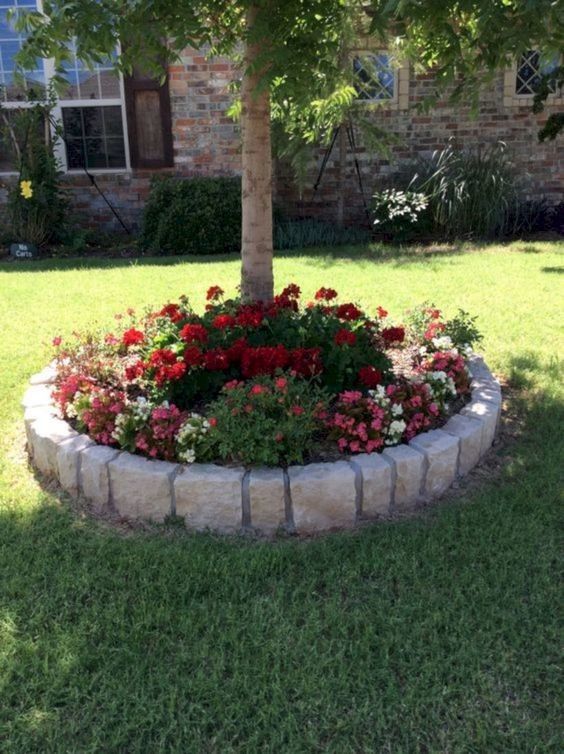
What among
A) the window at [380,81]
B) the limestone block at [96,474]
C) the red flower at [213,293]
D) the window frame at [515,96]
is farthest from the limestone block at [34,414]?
the window frame at [515,96]

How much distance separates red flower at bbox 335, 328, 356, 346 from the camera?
11.1 feet

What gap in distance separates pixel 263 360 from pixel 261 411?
348 millimetres

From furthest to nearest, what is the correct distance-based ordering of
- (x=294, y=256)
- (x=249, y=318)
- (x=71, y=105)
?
(x=71, y=105) < (x=294, y=256) < (x=249, y=318)

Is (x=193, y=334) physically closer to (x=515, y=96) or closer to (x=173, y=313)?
(x=173, y=313)

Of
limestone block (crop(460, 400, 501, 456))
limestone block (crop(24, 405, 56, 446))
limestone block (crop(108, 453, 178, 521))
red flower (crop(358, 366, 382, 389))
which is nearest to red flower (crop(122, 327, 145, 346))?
limestone block (crop(24, 405, 56, 446))

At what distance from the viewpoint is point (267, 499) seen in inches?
110

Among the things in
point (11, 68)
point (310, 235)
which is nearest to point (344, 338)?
point (310, 235)

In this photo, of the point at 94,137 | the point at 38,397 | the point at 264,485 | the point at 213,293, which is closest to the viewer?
the point at 264,485

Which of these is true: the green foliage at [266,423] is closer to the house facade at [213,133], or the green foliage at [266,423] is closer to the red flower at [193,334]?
the red flower at [193,334]

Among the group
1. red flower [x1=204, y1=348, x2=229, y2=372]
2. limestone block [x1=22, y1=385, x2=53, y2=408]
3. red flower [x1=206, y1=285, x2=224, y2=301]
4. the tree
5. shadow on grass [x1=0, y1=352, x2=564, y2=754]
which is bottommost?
shadow on grass [x1=0, y1=352, x2=564, y2=754]

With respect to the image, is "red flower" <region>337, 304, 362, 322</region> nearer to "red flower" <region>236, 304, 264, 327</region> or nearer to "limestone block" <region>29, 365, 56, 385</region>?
"red flower" <region>236, 304, 264, 327</region>

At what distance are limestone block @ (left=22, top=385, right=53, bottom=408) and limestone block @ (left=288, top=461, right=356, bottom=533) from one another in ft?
4.98

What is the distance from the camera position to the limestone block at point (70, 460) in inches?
121

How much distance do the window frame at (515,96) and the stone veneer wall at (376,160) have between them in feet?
0.18
